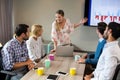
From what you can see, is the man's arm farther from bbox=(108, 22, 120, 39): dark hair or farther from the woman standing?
bbox=(108, 22, 120, 39): dark hair

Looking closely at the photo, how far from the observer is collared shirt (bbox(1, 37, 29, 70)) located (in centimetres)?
291

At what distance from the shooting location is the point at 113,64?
2.18m

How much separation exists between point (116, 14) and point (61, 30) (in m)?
1.66

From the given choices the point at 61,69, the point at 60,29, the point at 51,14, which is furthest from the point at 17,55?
the point at 51,14

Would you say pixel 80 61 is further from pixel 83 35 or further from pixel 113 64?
pixel 83 35

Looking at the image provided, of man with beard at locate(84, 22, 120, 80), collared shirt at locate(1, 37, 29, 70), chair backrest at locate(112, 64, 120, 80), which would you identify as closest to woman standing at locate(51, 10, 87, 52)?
collared shirt at locate(1, 37, 29, 70)

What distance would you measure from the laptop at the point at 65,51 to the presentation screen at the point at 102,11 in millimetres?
1958

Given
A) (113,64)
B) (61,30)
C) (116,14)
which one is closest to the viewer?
(113,64)

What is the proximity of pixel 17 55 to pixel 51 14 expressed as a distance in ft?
8.10

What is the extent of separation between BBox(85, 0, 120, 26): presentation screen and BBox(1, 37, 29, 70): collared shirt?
7.89 ft

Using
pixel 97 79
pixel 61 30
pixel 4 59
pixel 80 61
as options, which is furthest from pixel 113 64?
pixel 61 30

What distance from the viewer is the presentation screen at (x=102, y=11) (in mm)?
4996

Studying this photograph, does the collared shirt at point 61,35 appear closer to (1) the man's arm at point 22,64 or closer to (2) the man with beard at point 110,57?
(1) the man's arm at point 22,64

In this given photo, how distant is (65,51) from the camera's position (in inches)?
133
